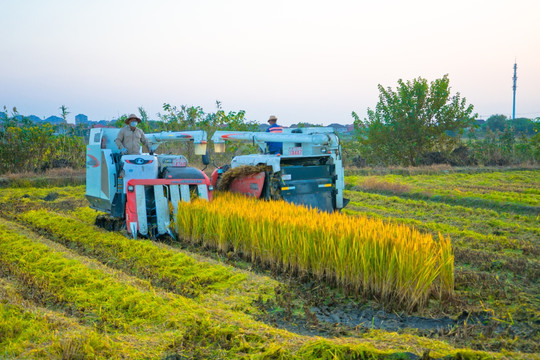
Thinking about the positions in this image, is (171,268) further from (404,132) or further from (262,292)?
(404,132)

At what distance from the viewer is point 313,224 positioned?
5406mm

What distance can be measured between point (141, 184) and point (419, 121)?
19.0 m

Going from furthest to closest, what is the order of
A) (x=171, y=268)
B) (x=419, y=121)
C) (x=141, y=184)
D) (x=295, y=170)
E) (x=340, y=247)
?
(x=419, y=121) < (x=295, y=170) < (x=141, y=184) < (x=171, y=268) < (x=340, y=247)

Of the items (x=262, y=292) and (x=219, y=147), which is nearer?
(x=262, y=292)

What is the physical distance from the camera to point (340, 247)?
191 inches

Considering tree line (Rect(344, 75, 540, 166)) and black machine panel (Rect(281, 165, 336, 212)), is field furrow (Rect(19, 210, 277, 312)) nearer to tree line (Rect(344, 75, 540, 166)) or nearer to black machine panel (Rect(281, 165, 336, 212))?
black machine panel (Rect(281, 165, 336, 212))

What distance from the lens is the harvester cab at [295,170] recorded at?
7.94m

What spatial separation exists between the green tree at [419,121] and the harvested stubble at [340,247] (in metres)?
18.2

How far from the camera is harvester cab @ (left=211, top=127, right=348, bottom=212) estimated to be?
26.0 ft

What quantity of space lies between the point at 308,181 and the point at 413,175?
37.9 ft

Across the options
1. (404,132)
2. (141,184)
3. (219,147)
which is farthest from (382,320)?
(404,132)

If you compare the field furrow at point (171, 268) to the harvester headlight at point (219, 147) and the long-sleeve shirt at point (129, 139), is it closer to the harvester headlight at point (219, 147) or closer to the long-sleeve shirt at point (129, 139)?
the long-sleeve shirt at point (129, 139)

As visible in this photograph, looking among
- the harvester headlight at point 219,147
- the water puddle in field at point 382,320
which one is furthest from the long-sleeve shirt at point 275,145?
the water puddle in field at point 382,320

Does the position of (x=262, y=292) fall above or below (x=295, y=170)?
below
